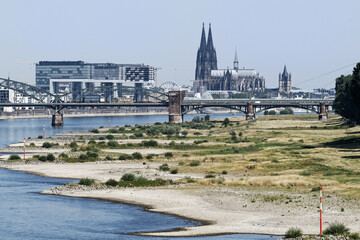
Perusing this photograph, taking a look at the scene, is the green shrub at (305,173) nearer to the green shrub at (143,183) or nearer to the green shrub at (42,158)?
the green shrub at (143,183)

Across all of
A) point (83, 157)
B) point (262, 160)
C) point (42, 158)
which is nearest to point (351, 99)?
point (262, 160)

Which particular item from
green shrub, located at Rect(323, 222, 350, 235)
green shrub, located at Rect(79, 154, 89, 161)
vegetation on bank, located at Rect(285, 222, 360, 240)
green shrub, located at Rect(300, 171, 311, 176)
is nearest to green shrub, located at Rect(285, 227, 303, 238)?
vegetation on bank, located at Rect(285, 222, 360, 240)

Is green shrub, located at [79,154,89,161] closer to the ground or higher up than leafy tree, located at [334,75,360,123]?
closer to the ground

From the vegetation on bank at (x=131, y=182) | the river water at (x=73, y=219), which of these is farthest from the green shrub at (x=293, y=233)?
the vegetation on bank at (x=131, y=182)

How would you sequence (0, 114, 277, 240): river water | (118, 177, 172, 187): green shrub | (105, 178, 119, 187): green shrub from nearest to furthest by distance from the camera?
(0, 114, 277, 240): river water, (105, 178, 119, 187): green shrub, (118, 177, 172, 187): green shrub

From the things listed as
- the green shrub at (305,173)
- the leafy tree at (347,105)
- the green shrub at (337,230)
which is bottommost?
the green shrub at (337,230)

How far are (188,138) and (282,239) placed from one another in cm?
10281

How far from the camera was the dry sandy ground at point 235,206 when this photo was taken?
153 ft

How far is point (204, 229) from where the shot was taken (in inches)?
1855

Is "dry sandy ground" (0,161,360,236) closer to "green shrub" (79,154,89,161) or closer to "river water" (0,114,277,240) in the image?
"river water" (0,114,277,240)

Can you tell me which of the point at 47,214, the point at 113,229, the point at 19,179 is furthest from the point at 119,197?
the point at 19,179

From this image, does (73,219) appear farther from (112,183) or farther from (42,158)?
(42,158)

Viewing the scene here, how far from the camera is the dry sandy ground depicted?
46750 millimetres

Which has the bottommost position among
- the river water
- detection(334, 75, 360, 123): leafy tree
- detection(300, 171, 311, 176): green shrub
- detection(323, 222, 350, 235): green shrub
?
the river water
